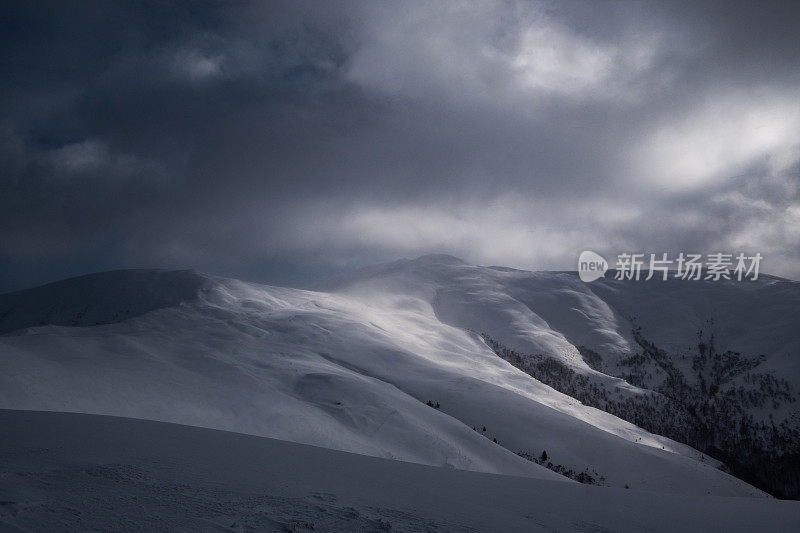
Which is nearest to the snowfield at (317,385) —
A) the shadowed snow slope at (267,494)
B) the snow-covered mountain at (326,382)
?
the snow-covered mountain at (326,382)

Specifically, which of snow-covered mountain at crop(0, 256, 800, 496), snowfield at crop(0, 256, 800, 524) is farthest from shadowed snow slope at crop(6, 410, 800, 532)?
snow-covered mountain at crop(0, 256, 800, 496)

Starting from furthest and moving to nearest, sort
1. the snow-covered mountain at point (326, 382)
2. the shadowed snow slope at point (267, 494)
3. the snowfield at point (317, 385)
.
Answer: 1. the snow-covered mountain at point (326, 382)
2. the snowfield at point (317, 385)
3. the shadowed snow slope at point (267, 494)

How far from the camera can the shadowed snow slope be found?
686 centimetres

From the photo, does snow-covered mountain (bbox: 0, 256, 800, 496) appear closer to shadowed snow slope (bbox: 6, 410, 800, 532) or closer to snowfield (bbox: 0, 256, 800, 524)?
snowfield (bbox: 0, 256, 800, 524)

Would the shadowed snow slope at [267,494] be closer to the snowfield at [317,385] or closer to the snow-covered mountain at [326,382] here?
the snowfield at [317,385]

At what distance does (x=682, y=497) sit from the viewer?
42.0 feet

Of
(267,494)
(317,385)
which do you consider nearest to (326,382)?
(317,385)

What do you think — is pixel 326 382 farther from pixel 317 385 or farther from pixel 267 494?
pixel 267 494

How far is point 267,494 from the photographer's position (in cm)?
818

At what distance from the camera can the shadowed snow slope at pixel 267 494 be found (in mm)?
6859

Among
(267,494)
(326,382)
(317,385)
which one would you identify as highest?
(267,494)

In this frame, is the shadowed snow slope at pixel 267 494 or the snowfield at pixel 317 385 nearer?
the shadowed snow slope at pixel 267 494

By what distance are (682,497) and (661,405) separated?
335 ft

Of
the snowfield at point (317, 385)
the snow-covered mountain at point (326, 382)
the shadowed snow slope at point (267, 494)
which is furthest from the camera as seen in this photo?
the snow-covered mountain at point (326, 382)
